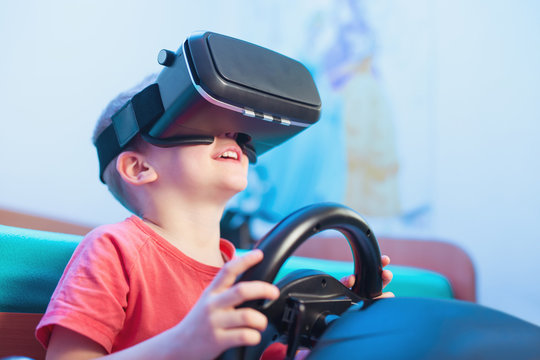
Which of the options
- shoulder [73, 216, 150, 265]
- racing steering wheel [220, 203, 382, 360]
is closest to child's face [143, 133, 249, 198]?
shoulder [73, 216, 150, 265]

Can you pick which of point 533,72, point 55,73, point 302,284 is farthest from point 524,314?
point 55,73

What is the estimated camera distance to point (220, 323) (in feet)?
1.35

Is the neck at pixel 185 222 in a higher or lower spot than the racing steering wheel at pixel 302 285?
lower

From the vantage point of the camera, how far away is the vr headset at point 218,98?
2.03 ft

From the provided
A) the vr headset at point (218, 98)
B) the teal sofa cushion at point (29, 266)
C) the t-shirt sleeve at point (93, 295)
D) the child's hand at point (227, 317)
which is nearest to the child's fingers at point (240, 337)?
the child's hand at point (227, 317)

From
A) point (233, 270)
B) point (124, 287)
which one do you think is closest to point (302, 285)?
point (233, 270)

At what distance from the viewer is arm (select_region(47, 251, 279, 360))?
1.33ft

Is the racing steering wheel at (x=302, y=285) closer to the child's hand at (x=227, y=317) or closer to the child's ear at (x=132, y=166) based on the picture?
the child's hand at (x=227, y=317)

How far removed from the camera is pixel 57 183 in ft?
4.96

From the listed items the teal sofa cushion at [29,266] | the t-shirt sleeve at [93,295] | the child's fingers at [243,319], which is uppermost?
the child's fingers at [243,319]

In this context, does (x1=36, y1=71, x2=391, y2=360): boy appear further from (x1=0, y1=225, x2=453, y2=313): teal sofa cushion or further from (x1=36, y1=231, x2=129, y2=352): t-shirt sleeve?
(x1=0, y1=225, x2=453, y2=313): teal sofa cushion

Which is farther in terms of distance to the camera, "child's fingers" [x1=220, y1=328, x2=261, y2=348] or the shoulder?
the shoulder

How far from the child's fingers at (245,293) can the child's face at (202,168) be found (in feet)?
1.11

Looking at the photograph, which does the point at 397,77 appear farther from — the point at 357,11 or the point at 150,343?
the point at 150,343
